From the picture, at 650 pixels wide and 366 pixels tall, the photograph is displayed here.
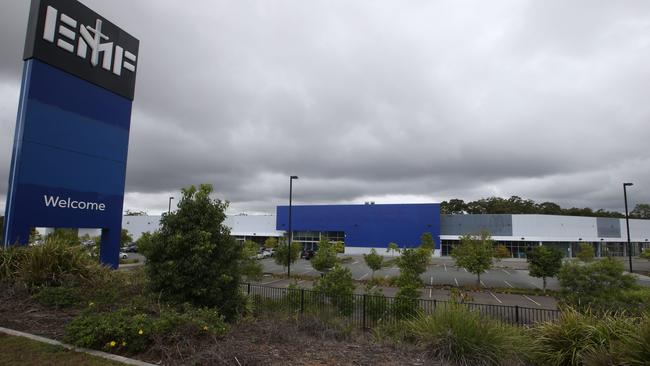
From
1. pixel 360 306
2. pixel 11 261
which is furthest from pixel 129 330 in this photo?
pixel 360 306

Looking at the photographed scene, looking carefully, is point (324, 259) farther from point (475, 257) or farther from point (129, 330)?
point (129, 330)

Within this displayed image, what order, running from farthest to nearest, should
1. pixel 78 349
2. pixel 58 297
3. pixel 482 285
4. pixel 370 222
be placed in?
pixel 370 222 < pixel 482 285 < pixel 58 297 < pixel 78 349

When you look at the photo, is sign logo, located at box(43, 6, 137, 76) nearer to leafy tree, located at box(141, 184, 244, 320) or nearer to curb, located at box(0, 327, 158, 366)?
leafy tree, located at box(141, 184, 244, 320)

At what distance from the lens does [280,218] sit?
62.2 meters

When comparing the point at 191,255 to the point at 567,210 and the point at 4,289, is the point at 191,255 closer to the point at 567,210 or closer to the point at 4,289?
the point at 4,289

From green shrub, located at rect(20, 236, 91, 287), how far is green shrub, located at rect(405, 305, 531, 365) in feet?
27.0

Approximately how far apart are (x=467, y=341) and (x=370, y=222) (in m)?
51.4

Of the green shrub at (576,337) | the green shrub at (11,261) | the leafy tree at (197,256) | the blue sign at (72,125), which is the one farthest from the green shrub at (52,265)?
the green shrub at (576,337)

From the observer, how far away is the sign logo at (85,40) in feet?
40.6

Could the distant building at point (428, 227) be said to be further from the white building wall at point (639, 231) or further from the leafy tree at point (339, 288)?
the leafy tree at point (339, 288)

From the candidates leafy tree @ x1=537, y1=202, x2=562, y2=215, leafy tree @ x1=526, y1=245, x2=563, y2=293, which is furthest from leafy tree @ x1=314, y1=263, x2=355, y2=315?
leafy tree @ x1=537, y1=202, x2=562, y2=215

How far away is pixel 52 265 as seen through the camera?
9.03 m

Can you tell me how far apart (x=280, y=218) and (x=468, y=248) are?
40.8m

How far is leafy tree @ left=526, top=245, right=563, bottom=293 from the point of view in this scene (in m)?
22.6
